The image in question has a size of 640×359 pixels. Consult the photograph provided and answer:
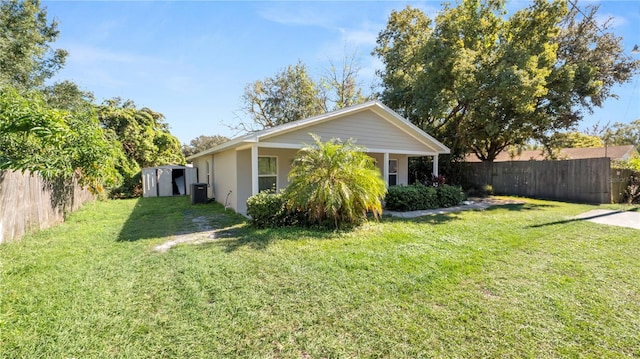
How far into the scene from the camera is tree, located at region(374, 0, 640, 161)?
1153 cm

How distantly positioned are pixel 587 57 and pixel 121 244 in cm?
2069

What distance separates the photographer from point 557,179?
1299 centimetres

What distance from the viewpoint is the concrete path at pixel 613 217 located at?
7.41 m

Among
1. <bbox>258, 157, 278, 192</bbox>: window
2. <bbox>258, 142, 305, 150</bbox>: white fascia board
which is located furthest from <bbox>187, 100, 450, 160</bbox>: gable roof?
<bbox>258, 157, 278, 192</bbox>: window

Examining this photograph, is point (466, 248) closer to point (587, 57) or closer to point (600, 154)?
point (587, 57)

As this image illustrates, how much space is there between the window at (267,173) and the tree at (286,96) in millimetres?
15344

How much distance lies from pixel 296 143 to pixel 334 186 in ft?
8.79

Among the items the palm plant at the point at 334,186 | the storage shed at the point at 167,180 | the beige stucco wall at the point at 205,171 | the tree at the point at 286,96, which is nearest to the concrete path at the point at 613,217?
the palm plant at the point at 334,186

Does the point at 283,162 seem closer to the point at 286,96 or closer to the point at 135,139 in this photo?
the point at 135,139

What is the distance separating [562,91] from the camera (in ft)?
41.8

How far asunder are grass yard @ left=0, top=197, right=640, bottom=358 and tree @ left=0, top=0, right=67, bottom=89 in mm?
12509

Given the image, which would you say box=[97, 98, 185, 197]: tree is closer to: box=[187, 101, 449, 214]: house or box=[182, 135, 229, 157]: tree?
box=[187, 101, 449, 214]: house

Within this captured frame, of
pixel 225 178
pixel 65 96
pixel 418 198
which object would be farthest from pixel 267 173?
pixel 65 96

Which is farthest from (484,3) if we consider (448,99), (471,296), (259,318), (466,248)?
(259,318)
